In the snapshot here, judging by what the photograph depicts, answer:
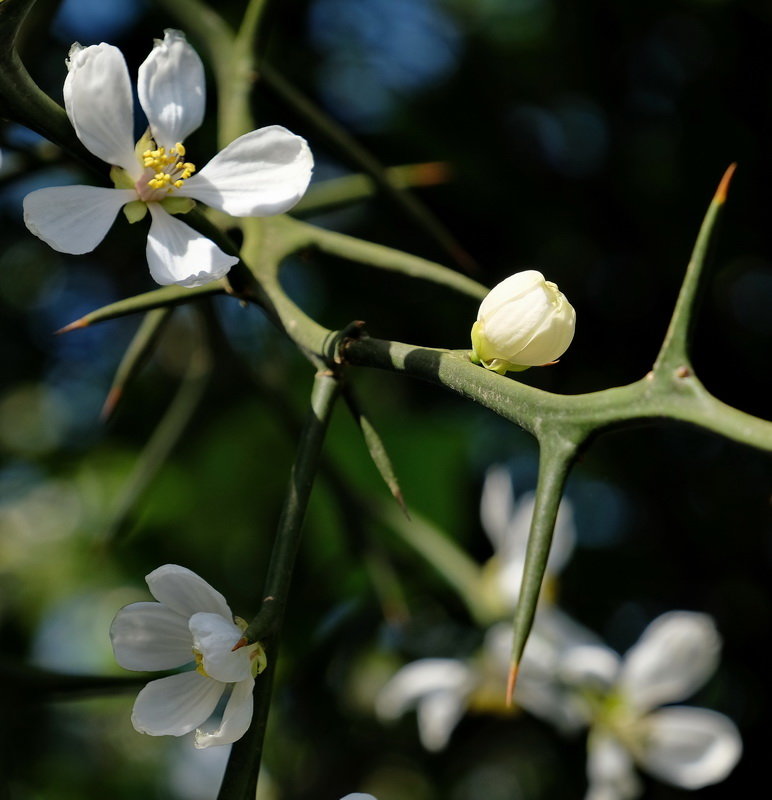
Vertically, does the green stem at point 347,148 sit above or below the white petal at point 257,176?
above

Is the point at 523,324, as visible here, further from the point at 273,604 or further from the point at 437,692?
the point at 437,692

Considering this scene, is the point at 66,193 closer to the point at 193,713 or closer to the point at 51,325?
the point at 193,713

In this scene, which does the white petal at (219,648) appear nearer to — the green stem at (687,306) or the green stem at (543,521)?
the green stem at (543,521)

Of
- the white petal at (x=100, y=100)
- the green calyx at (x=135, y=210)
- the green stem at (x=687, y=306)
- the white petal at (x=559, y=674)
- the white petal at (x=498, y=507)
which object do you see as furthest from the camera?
the white petal at (x=498, y=507)

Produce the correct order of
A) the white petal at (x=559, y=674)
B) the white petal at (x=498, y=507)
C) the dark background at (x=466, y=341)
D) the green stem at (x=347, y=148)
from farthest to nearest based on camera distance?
1. the dark background at (x=466, y=341)
2. the white petal at (x=498, y=507)
3. the white petal at (x=559, y=674)
4. the green stem at (x=347, y=148)

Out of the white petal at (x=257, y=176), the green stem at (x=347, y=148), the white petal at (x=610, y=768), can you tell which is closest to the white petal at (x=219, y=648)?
the white petal at (x=257, y=176)

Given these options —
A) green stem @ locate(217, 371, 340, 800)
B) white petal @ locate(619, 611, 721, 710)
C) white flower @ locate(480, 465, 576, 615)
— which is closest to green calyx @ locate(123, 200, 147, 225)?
green stem @ locate(217, 371, 340, 800)
